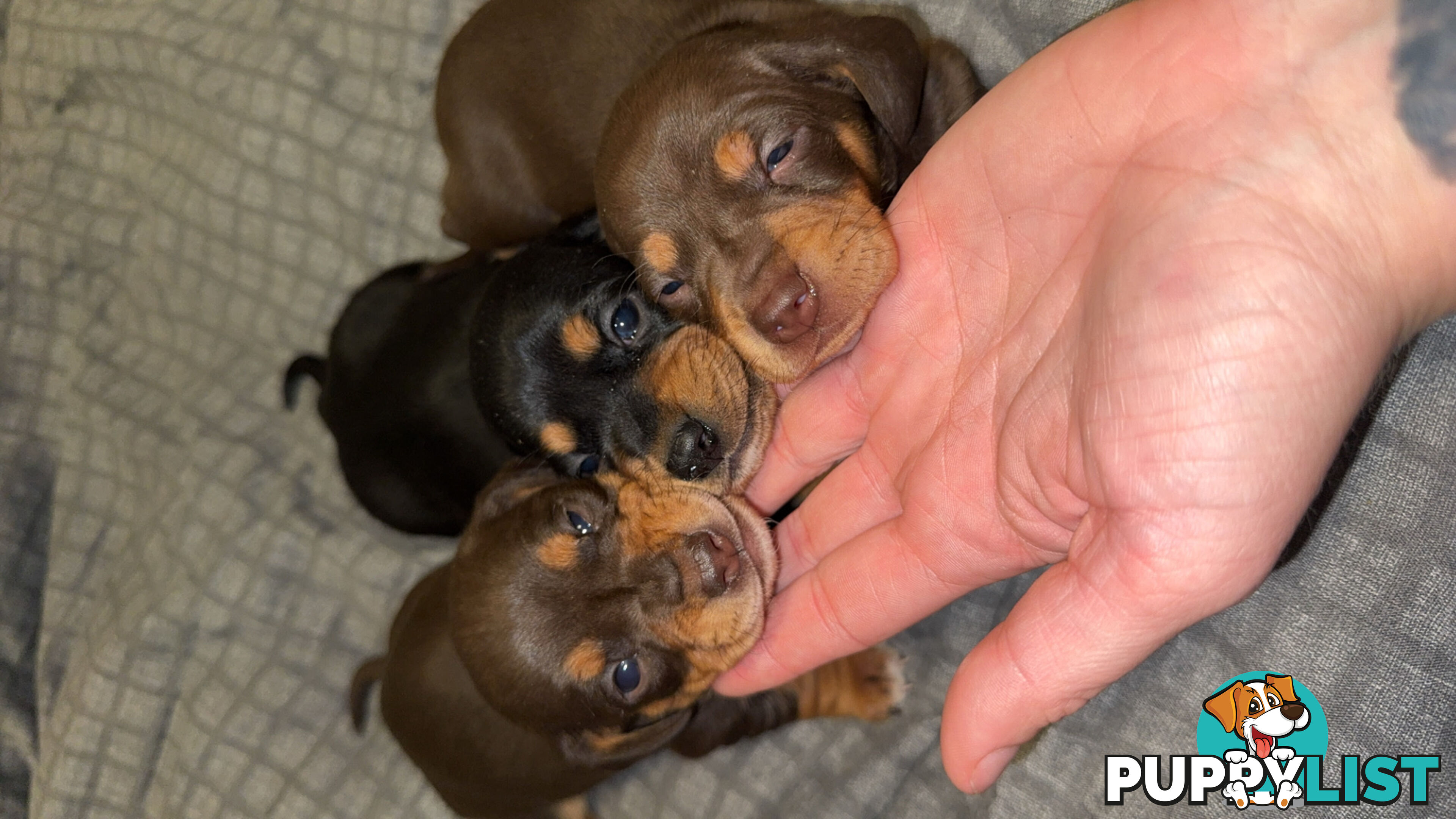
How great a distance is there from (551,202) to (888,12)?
118cm

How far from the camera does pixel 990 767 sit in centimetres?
164

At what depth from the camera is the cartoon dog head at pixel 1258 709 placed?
1861mm

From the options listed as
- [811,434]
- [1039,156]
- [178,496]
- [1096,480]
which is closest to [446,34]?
[178,496]

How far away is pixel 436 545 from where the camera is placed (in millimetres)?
3527

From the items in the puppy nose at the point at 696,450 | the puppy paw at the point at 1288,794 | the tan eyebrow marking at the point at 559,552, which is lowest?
the tan eyebrow marking at the point at 559,552

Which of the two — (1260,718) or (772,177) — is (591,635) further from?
(1260,718)

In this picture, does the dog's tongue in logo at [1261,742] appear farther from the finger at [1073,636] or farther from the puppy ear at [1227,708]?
the finger at [1073,636]

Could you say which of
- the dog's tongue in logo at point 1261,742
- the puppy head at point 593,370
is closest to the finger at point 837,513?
the puppy head at point 593,370

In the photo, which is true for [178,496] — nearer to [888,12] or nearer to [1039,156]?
[888,12]

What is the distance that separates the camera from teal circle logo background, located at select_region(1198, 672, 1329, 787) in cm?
181

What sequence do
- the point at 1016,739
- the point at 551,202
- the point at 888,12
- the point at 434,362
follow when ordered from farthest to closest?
the point at 551,202 < the point at 434,362 < the point at 888,12 < the point at 1016,739

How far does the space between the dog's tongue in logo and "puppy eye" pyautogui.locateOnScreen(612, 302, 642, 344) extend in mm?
1601

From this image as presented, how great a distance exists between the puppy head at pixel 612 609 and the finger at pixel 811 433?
0.50ft

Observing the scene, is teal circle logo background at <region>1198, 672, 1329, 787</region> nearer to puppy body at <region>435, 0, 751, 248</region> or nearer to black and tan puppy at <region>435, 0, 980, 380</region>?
black and tan puppy at <region>435, 0, 980, 380</region>
